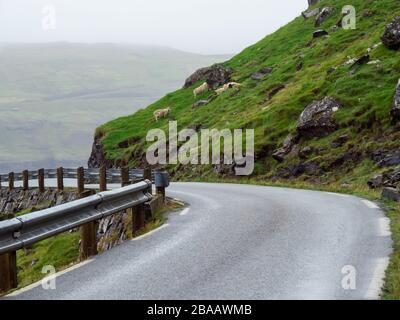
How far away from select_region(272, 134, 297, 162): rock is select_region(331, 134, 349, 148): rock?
9.19 feet

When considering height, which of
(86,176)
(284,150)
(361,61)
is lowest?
(86,176)

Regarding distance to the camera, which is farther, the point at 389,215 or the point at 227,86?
the point at 227,86

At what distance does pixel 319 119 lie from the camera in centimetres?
3039

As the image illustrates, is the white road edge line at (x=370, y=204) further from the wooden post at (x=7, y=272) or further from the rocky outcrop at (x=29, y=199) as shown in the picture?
the rocky outcrop at (x=29, y=199)

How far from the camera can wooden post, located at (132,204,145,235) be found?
12.2m

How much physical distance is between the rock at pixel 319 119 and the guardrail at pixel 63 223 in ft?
63.2

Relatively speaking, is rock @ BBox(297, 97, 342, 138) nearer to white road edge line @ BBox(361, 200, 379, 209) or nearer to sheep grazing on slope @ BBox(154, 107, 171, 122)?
white road edge line @ BBox(361, 200, 379, 209)

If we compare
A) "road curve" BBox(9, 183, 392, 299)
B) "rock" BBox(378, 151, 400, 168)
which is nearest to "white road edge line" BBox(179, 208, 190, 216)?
"road curve" BBox(9, 183, 392, 299)

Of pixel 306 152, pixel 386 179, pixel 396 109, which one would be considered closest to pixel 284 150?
pixel 306 152

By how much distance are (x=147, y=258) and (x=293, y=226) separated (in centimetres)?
371

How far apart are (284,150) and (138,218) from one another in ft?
64.7

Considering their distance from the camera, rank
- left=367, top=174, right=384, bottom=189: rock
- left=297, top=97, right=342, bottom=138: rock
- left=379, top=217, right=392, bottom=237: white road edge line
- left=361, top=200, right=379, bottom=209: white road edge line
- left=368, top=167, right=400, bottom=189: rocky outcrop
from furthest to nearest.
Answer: left=297, top=97, right=342, bottom=138: rock, left=367, top=174, right=384, bottom=189: rock, left=368, top=167, right=400, bottom=189: rocky outcrop, left=361, top=200, right=379, bottom=209: white road edge line, left=379, top=217, right=392, bottom=237: white road edge line

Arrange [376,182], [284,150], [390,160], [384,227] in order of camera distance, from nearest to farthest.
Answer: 1. [384,227]
2. [376,182]
3. [390,160]
4. [284,150]

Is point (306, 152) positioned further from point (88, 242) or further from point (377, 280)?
point (377, 280)
